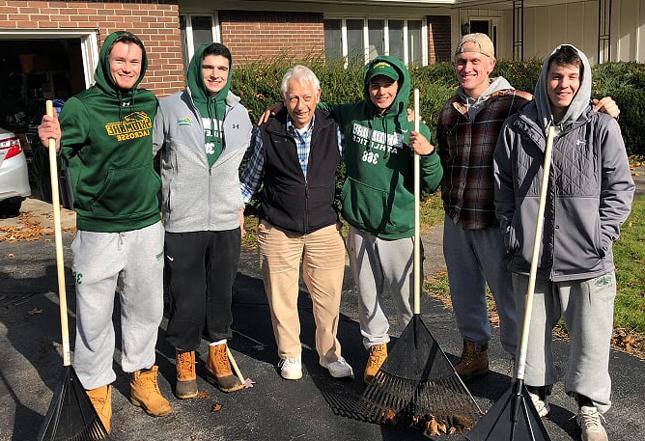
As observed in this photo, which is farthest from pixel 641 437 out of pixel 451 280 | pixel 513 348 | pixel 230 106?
pixel 230 106

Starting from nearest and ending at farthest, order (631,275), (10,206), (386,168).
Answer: (386,168), (631,275), (10,206)

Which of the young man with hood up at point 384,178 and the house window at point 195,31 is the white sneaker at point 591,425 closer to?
the young man with hood up at point 384,178

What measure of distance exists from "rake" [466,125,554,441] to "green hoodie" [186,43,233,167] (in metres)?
1.69

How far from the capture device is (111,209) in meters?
3.22

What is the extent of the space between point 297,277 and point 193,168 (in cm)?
94

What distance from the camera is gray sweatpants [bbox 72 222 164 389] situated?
3.24m

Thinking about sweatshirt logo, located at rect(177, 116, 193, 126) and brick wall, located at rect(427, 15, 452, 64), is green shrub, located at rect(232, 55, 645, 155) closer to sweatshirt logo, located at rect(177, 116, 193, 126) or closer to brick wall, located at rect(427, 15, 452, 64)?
brick wall, located at rect(427, 15, 452, 64)

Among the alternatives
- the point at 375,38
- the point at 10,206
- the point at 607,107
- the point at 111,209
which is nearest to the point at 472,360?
the point at 607,107

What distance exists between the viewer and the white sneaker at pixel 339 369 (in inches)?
155

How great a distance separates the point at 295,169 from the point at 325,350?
1161 mm

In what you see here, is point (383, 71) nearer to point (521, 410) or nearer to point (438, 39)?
point (521, 410)

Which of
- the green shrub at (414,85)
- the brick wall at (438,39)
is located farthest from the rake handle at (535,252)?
the brick wall at (438,39)

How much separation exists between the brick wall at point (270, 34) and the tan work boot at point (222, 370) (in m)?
8.08

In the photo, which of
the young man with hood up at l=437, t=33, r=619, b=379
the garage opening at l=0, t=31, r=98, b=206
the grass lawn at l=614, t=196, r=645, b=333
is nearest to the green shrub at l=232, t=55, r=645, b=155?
the grass lawn at l=614, t=196, r=645, b=333
